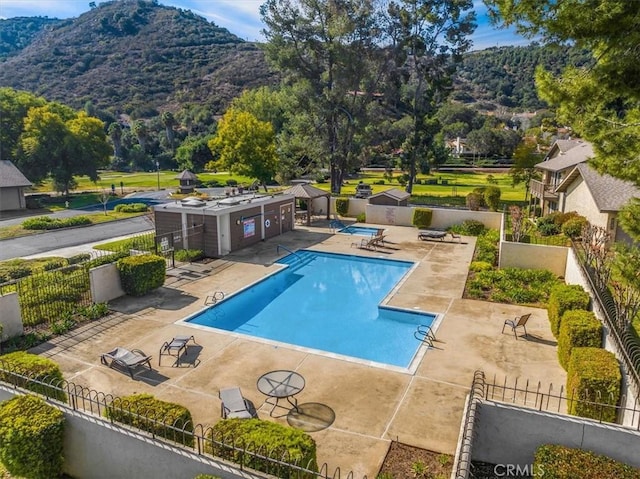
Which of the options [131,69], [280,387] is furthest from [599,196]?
[131,69]

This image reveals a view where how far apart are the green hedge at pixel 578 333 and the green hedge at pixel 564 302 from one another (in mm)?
1279

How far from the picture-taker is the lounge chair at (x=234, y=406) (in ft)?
29.5

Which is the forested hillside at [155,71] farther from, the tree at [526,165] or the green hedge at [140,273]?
the green hedge at [140,273]

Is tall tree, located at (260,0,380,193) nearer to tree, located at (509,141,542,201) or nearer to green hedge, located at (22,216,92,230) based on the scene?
tree, located at (509,141,542,201)

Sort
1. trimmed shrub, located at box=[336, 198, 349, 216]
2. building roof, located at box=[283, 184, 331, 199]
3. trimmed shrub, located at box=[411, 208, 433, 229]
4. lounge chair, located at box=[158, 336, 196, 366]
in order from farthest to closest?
trimmed shrub, located at box=[336, 198, 349, 216] → building roof, located at box=[283, 184, 331, 199] → trimmed shrub, located at box=[411, 208, 433, 229] → lounge chair, located at box=[158, 336, 196, 366]

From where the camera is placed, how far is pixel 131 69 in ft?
547

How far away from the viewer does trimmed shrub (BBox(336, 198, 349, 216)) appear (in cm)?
3597

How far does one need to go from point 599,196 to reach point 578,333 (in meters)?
15.3

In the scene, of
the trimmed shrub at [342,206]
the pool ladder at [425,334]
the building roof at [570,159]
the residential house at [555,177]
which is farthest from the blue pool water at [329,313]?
the building roof at [570,159]

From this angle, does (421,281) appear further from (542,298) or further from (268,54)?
(268,54)

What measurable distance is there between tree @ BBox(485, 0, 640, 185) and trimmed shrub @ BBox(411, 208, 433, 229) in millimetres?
20944

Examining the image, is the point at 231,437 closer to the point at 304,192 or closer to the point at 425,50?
the point at 304,192

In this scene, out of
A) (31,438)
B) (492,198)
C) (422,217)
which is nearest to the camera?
(31,438)
